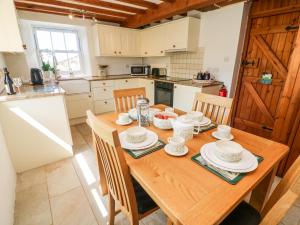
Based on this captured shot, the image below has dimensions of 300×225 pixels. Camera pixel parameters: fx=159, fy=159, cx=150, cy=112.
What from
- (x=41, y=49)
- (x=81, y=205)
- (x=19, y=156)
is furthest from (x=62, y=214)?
(x=41, y=49)

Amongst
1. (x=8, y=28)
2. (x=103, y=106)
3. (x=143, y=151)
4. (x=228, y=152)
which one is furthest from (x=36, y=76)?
(x=228, y=152)

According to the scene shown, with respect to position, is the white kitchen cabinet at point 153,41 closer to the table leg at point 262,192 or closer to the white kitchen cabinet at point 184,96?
the white kitchen cabinet at point 184,96

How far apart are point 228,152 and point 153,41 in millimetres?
3382

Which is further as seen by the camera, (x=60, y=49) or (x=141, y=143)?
(x=60, y=49)

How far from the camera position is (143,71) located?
4.13 metres

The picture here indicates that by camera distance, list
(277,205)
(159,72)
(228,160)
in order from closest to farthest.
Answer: (277,205)
(228,160)
(159,72)

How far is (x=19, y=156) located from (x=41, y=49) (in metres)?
2.43

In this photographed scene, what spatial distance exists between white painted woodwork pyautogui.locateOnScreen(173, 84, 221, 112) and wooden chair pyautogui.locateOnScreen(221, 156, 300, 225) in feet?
6.33

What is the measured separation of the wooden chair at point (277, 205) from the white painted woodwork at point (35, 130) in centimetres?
197

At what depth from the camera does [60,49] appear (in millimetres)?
3518

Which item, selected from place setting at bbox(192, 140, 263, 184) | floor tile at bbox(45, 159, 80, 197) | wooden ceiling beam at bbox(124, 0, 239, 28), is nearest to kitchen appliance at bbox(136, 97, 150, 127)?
place setting at bbox(192, 140, 263, 184)

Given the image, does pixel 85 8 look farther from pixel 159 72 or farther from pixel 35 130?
pixel 35 130

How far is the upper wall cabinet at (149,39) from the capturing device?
9.78 ft

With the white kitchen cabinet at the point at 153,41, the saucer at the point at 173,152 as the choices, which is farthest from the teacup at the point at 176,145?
the white kitchen cabinet at the point at 153,41
